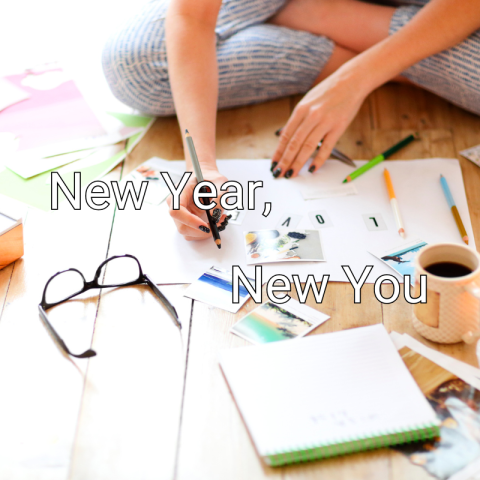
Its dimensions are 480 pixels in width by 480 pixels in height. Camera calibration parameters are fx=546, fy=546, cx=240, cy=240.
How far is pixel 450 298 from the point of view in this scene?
80 cm

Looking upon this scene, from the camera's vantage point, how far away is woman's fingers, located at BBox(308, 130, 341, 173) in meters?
1.27

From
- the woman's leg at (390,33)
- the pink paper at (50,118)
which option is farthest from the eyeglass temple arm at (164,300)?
the woman's leg at (390,33)

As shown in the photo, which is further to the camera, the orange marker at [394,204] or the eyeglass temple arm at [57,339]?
the orange marker at [394,204]

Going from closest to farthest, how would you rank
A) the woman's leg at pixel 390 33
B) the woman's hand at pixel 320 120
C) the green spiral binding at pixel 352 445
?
the green spiral binding at pixel 352 445
the woman's hand at pixel 320 120
the woman's leg at pixel 390 33

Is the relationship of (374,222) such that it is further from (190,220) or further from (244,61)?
(244,61)

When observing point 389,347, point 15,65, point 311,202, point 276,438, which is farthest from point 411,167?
point 15,65

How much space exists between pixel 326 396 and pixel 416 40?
0.92m

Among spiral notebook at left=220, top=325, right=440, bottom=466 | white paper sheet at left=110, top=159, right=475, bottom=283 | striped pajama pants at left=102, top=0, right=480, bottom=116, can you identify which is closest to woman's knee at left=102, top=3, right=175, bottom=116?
striped pajama pants at left=102, top=0, right=480, bottom=116

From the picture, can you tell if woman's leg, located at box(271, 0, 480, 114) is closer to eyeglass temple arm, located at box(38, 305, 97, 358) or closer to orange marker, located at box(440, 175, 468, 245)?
orange marker, located at box(440, 175, 468, 245)

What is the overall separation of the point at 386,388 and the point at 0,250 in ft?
2.53

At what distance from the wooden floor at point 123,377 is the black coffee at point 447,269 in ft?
0.42

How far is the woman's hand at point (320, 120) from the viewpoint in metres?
1.25

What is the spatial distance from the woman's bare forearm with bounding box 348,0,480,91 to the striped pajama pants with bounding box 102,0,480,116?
11cm

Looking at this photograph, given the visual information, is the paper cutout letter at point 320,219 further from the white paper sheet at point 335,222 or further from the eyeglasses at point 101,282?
the eyeglasses at point 101,282
